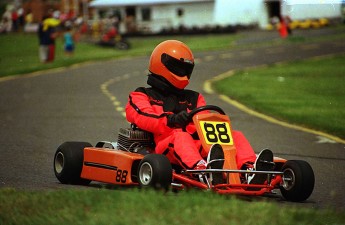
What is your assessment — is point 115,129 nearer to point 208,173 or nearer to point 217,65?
point 208,173

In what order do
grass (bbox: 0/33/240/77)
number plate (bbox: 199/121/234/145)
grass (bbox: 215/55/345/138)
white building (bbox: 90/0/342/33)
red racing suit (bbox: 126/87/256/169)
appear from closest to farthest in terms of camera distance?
red racing suit (bbox: 126/87/256/169), number plate (bbox: 199/121/234/145), grass (bbox: 215/55/345/138), grass (bbox: 0/33/240/77), white building (bbox: 90/0/342/33)

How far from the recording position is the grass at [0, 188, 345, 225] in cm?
633

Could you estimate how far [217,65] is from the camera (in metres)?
32.4

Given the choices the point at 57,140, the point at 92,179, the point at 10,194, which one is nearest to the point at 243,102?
the point at 57,140

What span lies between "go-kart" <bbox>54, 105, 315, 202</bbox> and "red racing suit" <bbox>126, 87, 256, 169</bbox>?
0.12 metres

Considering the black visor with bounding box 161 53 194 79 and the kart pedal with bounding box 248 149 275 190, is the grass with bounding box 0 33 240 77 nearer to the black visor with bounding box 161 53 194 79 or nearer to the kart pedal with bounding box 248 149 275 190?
the black visor with bounding box 161 53 194 79

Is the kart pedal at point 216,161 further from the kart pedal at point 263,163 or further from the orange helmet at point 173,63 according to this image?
the orange helmet at point 173,63

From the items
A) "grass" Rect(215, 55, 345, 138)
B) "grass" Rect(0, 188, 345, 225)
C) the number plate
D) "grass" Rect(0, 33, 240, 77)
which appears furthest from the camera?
"grass" Rect(0, 33, 240, 77)

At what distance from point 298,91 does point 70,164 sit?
534 inches

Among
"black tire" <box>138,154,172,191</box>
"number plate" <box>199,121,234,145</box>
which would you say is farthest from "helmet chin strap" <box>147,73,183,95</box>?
"black tire" <box>138,154,172,191</box>

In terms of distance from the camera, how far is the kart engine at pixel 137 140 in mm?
8984

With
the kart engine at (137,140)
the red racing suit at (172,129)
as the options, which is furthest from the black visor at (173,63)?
the kart engine at (137,140)

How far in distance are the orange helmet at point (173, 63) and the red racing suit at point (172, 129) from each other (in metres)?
0.17

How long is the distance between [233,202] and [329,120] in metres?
9.06
